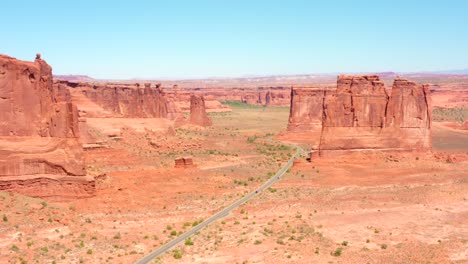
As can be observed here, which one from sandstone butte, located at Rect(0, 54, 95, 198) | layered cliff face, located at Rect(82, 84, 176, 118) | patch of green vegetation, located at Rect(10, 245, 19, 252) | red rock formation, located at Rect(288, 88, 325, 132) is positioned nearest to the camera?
patch of green vegetation, located at Rect(10, 245, 19, 252)

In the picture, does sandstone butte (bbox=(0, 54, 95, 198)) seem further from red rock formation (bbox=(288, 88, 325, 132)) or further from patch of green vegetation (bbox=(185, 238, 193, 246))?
red rock formation (bbox=(288, 88, 325, 132))

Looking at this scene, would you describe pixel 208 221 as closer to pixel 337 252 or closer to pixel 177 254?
pixel 177 254

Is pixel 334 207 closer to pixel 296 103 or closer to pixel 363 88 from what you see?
pixel 363 88

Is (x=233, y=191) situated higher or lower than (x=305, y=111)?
lower

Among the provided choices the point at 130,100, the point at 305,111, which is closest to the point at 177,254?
the point at 130,100

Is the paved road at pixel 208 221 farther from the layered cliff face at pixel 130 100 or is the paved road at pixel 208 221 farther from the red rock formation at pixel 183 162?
the layered cliff face at pixel 130 100

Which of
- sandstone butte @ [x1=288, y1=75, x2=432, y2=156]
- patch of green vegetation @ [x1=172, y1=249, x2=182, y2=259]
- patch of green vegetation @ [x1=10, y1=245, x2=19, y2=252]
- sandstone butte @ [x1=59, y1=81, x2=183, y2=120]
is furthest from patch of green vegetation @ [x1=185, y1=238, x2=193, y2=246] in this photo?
sandstone butte @ [x1=59, y1=81, x2=183, y2=120]
